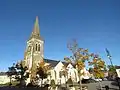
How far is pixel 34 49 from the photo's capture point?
61.4 m

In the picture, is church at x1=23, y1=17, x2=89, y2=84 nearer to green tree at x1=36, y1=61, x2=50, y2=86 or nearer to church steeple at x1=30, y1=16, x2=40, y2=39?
church steeple at x1=30, y1=16, x2=40, y2=39

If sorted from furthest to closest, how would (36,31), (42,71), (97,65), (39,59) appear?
(36,31)
(39,59)
(42,71)
(97,65)

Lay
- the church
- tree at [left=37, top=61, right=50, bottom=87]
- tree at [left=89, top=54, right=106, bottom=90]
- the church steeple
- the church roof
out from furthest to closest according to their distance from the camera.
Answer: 1. the church steeple
2. the church roof
3. the church
4. tree at [left=37, top=61, right=50, bottom=87]
5. tree at [left=89, top=54, right=106, bottom=90]

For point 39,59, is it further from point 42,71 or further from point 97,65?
point 97,65

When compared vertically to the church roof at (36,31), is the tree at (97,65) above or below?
below

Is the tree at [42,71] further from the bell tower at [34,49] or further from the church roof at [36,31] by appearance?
the church roof at [36,31]

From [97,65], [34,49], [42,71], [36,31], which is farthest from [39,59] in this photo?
[97,65]

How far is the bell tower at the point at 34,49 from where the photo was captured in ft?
195

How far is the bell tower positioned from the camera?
195 ft

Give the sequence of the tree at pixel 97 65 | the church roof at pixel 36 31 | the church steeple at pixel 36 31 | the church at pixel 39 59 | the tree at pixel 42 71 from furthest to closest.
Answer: the church steeple at pixel 36 31 < the church roof at pixel 36 31 < the church at pixel 39 59 < the tree at pixel 42 71 < the tree at pixel 97 65

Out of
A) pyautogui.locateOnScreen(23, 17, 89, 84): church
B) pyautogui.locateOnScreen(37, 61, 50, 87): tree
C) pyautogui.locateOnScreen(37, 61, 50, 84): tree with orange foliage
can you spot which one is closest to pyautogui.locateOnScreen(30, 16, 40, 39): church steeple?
pyautogui.locateOnScreen(23, 17, 89, 84): church

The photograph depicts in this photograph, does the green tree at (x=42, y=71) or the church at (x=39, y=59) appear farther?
the church at (x=39, y=59)

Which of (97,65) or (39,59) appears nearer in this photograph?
(97,65)

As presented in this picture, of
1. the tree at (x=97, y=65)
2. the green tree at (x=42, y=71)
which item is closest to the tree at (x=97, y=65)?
the tree at (x=97, y=65)
